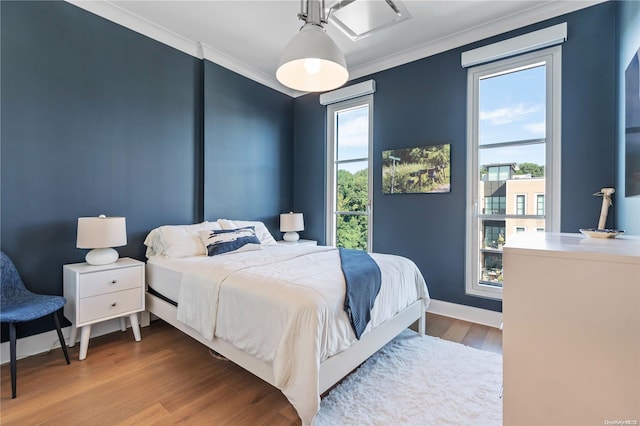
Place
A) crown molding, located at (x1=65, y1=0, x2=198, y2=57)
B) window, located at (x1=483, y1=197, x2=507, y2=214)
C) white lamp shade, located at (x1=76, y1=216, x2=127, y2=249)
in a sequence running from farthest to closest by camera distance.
Result: window, located at (x1=483, y1=197, x2=507, y2=214) < crown molding, located at (x1=65, y1=0, x2=198, y2=57) < white lamp shade, located at (x1=76, y1=216, x2=127, y2=249)

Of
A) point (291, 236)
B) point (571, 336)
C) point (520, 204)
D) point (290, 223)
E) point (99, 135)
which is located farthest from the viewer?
point (291, 236)

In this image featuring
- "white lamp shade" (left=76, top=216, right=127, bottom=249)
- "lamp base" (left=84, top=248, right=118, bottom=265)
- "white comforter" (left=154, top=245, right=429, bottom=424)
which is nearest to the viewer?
"white comforter" (left=154, top=245, right=429, bottom=424)

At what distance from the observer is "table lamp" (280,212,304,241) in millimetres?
4137

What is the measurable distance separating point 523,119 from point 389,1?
1.73 meters

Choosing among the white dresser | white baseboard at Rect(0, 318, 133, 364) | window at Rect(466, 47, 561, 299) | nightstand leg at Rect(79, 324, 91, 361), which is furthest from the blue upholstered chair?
window at Rect(466, 47, 561, 299)

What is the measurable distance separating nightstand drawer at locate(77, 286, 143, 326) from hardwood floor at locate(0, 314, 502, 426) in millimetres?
312

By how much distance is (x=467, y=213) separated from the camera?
10.2ft

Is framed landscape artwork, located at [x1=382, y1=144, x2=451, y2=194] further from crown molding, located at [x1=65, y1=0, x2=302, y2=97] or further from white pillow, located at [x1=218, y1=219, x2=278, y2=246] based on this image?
crown molding, located at [x1=65, y1=0, x2=302, y2=97]

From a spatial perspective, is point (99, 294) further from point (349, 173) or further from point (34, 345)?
point (349, 173)

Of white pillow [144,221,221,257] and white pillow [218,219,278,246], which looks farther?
white pillow [218,219,278,246]

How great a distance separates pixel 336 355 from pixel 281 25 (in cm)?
310

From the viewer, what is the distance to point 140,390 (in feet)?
6.03

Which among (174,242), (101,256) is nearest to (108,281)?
(101,256)

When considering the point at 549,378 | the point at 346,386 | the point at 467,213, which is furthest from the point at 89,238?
the point at 467,213
